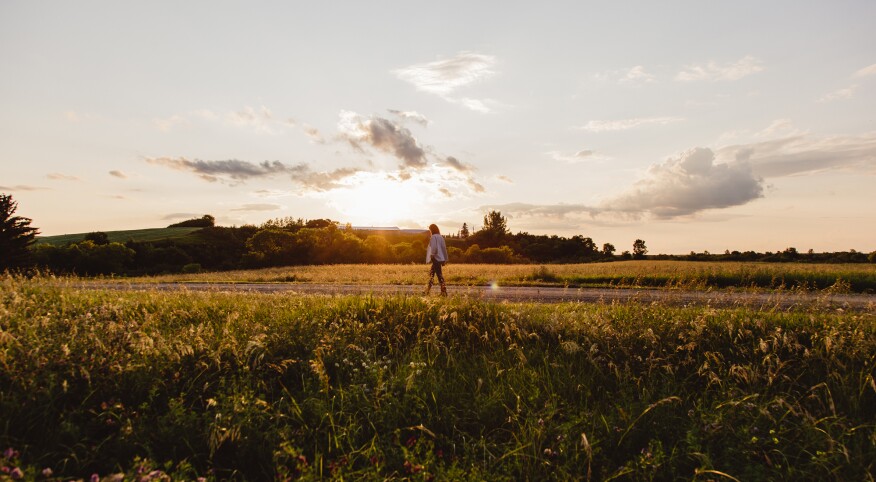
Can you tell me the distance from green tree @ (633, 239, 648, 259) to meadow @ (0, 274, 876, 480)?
212ft

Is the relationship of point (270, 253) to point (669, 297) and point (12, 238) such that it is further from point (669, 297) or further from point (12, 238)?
point (669, 297)

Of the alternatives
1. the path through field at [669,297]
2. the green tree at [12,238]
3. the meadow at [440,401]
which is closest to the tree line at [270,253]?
the green tree at [12,238]

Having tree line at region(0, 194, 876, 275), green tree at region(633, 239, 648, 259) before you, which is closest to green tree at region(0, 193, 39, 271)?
tree line at region(0, 194, 876, 275)

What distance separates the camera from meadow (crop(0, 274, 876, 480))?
Answer: 371 centimetres

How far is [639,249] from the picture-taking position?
2805 inches

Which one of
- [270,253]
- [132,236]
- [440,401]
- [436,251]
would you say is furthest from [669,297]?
[132,236]

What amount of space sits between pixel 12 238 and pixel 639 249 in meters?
79.5

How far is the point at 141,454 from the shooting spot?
12.6 feet

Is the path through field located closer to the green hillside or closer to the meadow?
the meadow

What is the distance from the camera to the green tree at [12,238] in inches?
1828

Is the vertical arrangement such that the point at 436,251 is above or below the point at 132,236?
below

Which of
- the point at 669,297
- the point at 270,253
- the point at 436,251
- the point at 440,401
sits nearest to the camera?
the point at 440,401

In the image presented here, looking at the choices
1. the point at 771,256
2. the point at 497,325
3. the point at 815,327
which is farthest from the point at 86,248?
the point at 771,256

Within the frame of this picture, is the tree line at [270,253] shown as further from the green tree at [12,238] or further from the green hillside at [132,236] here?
the green hillside at [132,236]
